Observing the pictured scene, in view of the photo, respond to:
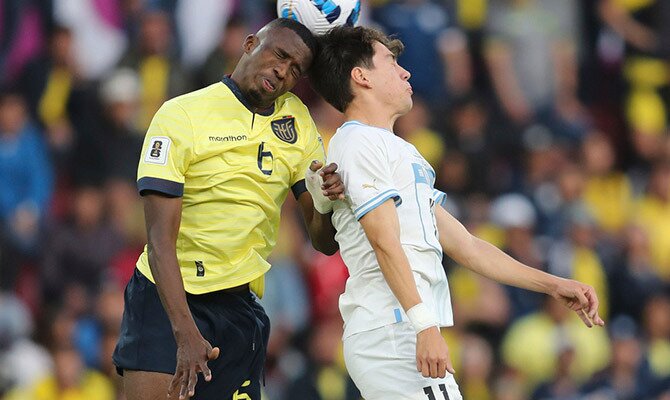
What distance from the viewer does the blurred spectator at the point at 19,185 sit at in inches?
390

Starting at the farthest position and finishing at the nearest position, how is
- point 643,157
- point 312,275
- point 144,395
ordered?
point 643,157
point 312,275
point 144,395

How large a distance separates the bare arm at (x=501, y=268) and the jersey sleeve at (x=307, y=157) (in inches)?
22.4

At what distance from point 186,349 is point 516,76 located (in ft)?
26.2

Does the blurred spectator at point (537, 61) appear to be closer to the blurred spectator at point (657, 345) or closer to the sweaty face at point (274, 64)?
the blurred spectator at point (657, 345)

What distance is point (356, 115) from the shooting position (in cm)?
549

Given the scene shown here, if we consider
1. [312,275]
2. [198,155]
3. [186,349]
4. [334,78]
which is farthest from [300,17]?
[312,275]

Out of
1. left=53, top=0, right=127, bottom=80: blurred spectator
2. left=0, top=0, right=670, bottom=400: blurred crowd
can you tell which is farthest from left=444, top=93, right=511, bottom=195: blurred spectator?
left=53, top=0, right=127, bottom=80: blurred spectator

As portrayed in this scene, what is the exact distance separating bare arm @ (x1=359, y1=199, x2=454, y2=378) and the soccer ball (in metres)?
0.97

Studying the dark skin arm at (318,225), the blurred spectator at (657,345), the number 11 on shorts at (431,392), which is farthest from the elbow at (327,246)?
the blurred spectator at (657,345)

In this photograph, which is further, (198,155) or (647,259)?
(647,259)

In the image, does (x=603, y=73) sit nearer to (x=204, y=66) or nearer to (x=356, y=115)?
(x=204, y=66)

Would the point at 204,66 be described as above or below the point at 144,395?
below

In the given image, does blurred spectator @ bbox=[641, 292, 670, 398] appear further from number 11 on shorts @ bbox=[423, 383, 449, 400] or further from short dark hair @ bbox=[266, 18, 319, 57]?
short dark hair @ bbox=[266, 18, 319, 57]

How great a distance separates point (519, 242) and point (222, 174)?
5615mm
